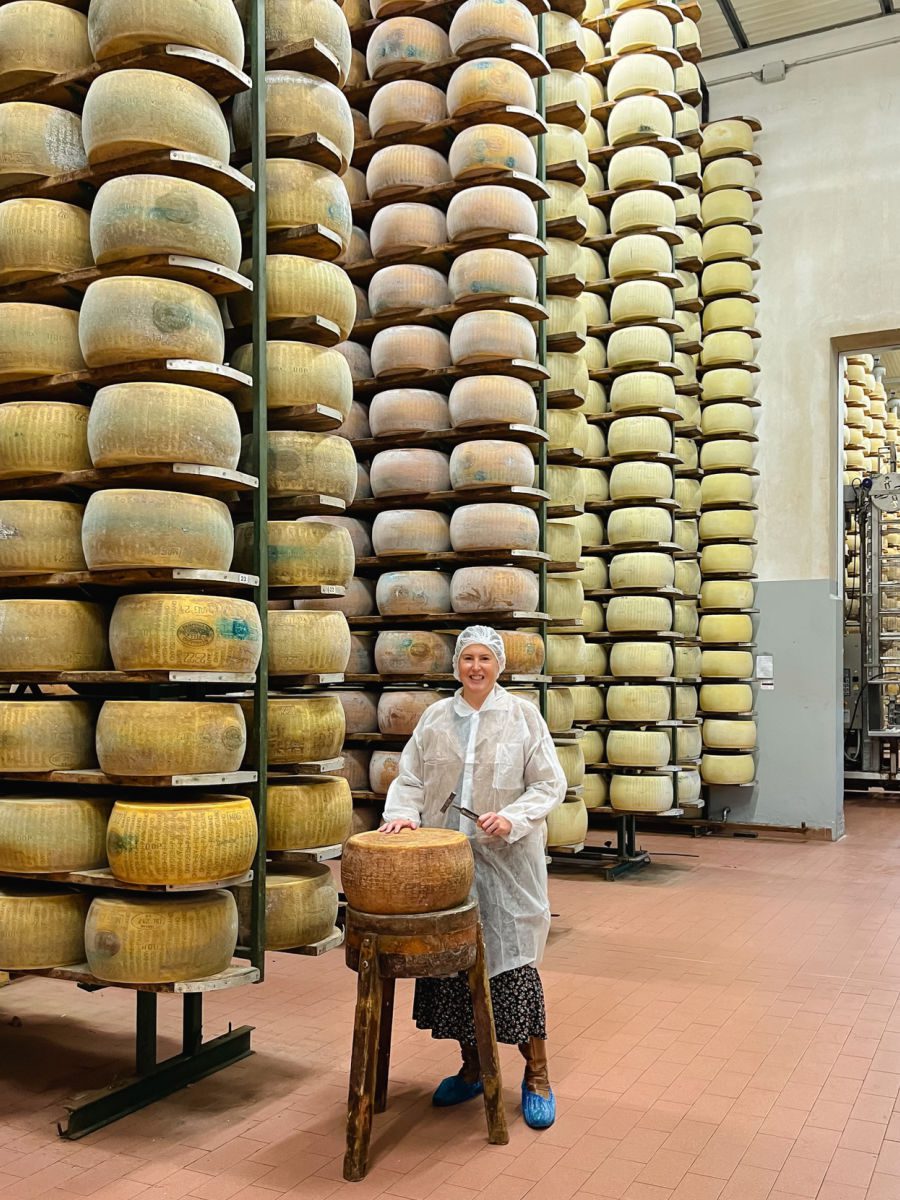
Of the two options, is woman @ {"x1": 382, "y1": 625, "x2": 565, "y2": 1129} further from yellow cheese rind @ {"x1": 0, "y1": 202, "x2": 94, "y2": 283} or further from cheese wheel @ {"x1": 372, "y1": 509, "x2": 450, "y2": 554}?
cheese wheel @ {"x1": 372, "y1": 509, "x2": 450, "y2": 554}

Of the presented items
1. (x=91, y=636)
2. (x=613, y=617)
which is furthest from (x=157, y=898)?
(x=613, y=617)

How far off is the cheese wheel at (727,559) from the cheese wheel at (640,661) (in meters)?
1.55

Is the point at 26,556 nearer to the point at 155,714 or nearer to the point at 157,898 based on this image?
the point at 155,714

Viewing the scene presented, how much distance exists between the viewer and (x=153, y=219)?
3479mm

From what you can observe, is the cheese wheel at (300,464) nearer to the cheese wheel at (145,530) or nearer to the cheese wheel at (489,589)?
the cheese wheel at (145,530)

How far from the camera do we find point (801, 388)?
8969mm

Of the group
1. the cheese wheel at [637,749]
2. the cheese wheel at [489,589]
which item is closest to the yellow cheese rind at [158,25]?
the cheese wheel at [489,589]

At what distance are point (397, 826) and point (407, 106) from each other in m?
3.96

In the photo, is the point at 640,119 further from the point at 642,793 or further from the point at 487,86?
the point at 642,793

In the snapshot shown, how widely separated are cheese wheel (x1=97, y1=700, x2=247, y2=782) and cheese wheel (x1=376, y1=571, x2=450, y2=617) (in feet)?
6.99

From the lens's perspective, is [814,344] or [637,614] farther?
[814,344]

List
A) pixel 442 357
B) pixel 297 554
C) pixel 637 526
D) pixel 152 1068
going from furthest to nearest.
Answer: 1. pixel 637 526
2. pixel 442 357
3. pixel 297 554
4. pixel 152 1068

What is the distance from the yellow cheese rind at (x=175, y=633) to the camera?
3400 mm

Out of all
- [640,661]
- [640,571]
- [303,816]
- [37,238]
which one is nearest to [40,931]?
[303,816]
